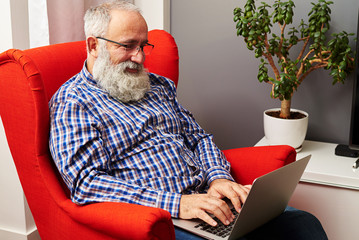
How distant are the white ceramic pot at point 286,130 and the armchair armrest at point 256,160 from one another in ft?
1.13

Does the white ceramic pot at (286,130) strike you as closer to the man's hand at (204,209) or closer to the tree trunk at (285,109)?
the tree trunk at (285,109)

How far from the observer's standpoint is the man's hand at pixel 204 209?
4.22 ft

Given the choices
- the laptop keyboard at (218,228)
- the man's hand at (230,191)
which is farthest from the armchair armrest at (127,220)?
the man's hand at (230,191)

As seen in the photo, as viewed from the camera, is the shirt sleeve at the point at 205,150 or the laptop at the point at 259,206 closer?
the laptop at the point at 259,206

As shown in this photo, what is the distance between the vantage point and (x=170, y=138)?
159cm

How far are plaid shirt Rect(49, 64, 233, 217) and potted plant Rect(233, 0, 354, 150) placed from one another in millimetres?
472

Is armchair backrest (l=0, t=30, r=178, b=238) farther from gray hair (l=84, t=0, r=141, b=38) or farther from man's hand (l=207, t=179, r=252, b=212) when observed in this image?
man's hand (l=207, t=179, r=252, b=212)

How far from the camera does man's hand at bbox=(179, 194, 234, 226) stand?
129cm

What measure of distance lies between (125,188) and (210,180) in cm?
37

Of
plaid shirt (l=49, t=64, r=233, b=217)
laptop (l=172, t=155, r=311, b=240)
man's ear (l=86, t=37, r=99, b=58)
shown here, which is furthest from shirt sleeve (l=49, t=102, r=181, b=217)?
man's ear (l=86, t=37, r=99, b=58)

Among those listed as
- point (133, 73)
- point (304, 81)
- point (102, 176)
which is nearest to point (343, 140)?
point (304, 81)

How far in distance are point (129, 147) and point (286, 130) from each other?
85cm

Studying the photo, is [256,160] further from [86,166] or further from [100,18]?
[100,18]

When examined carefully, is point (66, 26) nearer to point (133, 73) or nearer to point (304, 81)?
point (133, 73)
